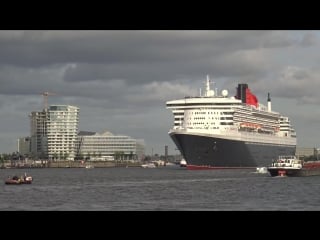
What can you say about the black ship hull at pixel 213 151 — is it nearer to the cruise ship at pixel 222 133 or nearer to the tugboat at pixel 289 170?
the cruise ship at pixel 222 133

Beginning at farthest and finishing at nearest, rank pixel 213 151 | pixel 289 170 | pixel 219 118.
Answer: pixel 219 118 < pixel 213 151 < pixel 289 170

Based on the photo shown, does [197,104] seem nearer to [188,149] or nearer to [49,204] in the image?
[188,149]

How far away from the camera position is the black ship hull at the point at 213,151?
8531 centimetres

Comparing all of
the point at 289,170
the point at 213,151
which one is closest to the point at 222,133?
the point at 213,151

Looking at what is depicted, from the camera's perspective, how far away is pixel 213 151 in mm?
85438

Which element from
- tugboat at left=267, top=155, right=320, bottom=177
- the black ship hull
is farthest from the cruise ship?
tugboat at left=267, top=155, right=320, bottom=177

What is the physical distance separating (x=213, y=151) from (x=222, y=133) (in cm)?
299

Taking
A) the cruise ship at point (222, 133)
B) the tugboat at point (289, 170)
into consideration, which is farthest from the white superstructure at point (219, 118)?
the tugboat at point (289, 170)

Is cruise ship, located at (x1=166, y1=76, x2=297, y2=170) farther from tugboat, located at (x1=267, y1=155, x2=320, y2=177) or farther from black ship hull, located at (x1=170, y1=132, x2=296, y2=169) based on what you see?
tugboat, located at (x1=267, y1=155, x2=320, y2=177)

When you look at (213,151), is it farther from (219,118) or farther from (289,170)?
(289,170)
